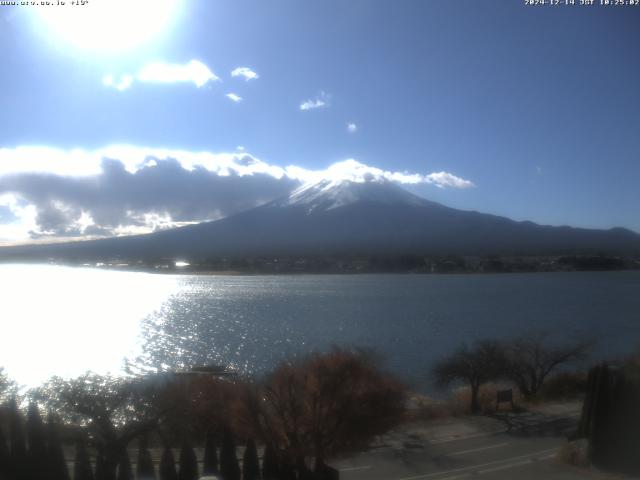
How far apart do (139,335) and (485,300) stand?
76.6ft

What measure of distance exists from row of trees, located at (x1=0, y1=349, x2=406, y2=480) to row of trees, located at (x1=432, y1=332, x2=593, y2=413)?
5557mm

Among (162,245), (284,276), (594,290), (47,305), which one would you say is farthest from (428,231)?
(47,305)

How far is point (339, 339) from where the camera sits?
72.6 ft

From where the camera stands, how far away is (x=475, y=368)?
13641 mm

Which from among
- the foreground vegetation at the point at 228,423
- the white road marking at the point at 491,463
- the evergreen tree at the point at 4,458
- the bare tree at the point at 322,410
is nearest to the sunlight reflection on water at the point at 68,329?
the foreground vegetation at the point at 228,423

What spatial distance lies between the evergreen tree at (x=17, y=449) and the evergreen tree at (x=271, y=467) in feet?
8.10

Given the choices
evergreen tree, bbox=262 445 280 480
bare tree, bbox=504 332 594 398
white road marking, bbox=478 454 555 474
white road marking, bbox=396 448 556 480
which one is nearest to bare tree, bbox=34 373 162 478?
evergreen tree, bbox=262 445 280 480

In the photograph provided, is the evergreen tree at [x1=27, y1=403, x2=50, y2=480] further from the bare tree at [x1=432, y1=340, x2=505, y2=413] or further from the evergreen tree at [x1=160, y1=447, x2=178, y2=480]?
the bare tree at [x1=432, y1=340, x2=505, y2=413]

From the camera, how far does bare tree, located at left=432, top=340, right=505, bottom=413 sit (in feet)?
44.4

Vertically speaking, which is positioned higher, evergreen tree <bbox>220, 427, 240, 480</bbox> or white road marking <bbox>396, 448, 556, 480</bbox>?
evergreen tree <bbox>220, 427, 240, 480</bbox>

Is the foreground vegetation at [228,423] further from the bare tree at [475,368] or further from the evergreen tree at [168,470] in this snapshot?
the bare tree at [475,368]

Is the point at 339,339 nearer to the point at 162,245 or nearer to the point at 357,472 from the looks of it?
the point at 357,472

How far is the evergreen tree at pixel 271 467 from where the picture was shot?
707 centimetres

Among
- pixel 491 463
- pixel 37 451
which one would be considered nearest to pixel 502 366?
pixel 491 463
